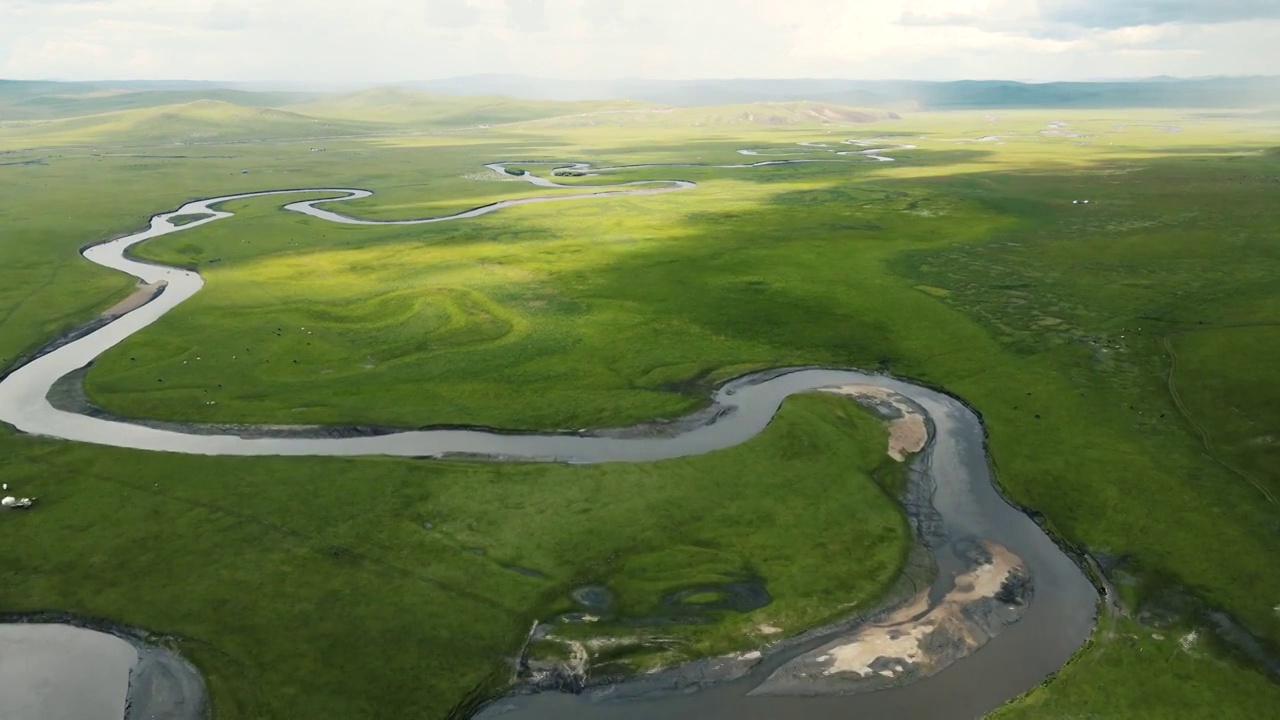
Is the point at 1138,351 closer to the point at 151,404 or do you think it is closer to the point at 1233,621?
the point at 1233,621

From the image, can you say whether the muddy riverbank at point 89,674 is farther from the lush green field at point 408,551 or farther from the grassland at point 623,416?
the grassland at point 623,416

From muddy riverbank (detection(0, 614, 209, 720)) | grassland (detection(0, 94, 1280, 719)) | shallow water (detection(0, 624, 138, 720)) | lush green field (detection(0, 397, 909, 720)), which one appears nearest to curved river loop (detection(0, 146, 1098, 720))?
grassland (detection(0, 94, 1280, 719))

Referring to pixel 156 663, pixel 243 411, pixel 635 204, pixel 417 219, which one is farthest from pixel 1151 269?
pixel 417 219

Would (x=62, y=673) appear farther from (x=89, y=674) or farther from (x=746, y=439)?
(x=746, y=439)

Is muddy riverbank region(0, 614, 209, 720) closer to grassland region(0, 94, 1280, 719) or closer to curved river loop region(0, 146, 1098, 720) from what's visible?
grassland region(0, 94, 1280, 719)

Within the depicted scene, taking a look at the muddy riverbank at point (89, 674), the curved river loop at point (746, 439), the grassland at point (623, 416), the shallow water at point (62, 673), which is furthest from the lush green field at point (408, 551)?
the curved river loop at point (746, 439)

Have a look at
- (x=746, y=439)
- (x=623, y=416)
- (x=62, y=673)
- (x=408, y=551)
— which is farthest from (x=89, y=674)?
(x=746, y=439)
